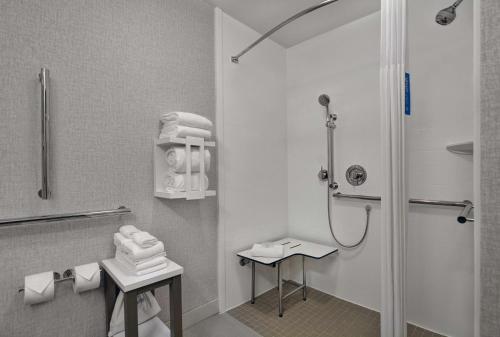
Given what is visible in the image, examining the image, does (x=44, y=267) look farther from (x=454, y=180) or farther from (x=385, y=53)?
(x=454, y=180)

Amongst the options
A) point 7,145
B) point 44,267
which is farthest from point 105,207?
point 7,145

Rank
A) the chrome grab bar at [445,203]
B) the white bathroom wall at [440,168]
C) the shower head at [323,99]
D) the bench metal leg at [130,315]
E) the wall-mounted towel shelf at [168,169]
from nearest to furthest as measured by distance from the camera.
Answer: the bench metal leg at [130,315]
the chrome grab bar at [445,203]
the wall-mounted towel shelf at [168,169]
the white bathroom wall at [440,168]
the shower head at [323,99]

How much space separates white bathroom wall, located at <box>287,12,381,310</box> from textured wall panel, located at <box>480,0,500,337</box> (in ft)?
3.90

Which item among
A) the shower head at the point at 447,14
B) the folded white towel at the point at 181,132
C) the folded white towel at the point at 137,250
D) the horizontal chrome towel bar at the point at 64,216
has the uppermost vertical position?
the shower head at the point at 447,14

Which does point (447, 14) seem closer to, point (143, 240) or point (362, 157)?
point (362, 157)

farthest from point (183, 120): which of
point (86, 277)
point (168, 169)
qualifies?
point (86, 277)

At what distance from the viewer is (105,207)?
1.41m

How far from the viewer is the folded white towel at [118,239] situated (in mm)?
1312

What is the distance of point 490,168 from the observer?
84 cm

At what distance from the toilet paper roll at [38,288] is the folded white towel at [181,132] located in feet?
2.96

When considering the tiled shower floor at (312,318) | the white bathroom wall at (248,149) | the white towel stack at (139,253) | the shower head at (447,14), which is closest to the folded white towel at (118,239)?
the white towel stack at (139,253)

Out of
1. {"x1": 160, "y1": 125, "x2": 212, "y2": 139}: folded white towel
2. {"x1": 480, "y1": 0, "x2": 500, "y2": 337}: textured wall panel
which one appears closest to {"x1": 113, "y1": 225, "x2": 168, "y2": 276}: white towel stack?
{"x1": 160, "y1": 125, "x2": 212, "y2": 139}: folded white towel

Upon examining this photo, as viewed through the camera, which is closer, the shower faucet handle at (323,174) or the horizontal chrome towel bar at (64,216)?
the horizontal chrome towel bar at (64,216)

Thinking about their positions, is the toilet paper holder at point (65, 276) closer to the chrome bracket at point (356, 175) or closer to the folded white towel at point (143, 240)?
the folded white towel at point (143, 240)
